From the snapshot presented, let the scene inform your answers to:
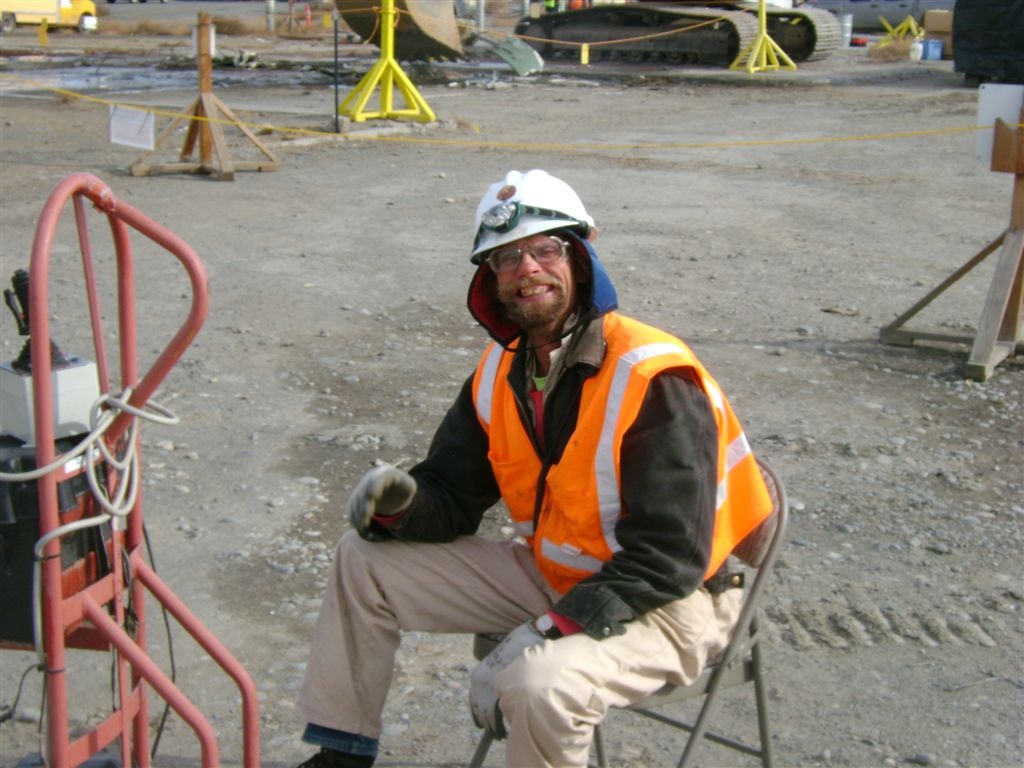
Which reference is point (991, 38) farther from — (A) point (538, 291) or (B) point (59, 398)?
(B) point (59, 398)

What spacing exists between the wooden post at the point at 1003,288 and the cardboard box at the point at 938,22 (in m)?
24.8

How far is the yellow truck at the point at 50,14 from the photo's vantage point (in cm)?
3394

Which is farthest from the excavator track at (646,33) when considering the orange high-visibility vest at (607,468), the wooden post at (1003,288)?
the orange high-visibility vest at (607,468)

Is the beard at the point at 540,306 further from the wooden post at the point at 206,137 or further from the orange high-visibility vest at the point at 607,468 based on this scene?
the wooden post at the point at 206,137

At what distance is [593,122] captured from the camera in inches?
633

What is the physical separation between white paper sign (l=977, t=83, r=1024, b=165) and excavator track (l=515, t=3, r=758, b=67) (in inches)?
682

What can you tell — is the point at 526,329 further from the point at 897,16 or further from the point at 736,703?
the point at 897,16

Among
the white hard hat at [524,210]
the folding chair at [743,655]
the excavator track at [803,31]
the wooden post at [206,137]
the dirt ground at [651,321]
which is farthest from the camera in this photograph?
the excavator track at [803,31]

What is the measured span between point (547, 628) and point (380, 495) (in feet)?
1.55

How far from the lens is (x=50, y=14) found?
34.1 m

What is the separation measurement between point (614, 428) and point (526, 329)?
40 centimetres

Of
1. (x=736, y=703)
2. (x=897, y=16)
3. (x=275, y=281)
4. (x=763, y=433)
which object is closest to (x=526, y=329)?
(x=736, y=703)

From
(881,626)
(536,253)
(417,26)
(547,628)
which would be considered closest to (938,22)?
(417,26)

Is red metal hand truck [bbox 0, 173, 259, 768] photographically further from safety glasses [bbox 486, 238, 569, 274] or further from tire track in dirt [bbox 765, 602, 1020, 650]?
tire track in dirt [bbox 765, 602, 1020, 650]
